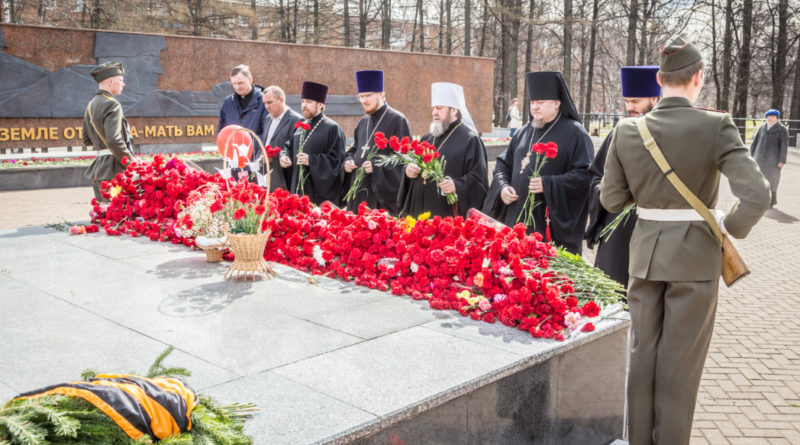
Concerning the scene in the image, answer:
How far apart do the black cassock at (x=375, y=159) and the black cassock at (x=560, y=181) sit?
1730 mm

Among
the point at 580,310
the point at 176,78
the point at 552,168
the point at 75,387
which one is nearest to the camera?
the point at 75,387

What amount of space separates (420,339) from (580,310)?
95cm

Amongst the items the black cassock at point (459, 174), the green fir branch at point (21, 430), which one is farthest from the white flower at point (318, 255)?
the green fir branch at point (21, 430)

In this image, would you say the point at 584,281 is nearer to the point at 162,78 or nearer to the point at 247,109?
the point at 247,109

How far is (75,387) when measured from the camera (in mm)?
2299

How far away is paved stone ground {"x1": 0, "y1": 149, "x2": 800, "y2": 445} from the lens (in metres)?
4.29

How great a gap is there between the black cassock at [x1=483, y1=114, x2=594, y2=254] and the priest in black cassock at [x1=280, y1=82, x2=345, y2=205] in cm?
243

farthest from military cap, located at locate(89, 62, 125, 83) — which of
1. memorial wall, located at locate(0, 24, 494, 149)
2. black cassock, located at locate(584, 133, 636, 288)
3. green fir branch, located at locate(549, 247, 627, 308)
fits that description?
memorial wall, located at locate(0, 24, 494, 149)

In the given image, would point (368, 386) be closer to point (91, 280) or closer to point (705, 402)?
point (705, 402)

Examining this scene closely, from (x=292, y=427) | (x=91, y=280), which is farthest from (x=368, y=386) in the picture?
(x=91, y=280)

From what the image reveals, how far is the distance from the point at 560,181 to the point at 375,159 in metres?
2.40

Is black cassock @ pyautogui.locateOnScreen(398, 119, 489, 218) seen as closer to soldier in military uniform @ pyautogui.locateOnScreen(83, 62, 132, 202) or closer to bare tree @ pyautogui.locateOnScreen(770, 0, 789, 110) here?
soldier in military uniform @ pyautogui.locateOnScreen(83, 62, 132, 202)

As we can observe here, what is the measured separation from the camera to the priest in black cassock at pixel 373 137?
7551mm

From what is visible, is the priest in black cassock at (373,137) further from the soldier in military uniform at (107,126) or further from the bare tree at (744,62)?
the bare tree at (744,62)
